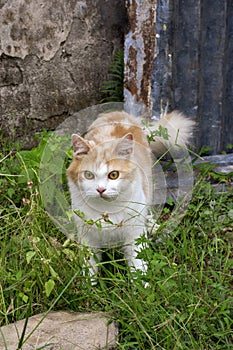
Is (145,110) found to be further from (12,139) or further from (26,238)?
(26,238)

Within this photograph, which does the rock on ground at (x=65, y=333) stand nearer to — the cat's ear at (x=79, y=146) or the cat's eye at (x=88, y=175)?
the cat's eye at (x=88, y=175)

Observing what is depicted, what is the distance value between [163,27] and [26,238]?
4.88 ft

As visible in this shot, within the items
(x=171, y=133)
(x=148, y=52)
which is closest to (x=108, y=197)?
(x=171, y=133)

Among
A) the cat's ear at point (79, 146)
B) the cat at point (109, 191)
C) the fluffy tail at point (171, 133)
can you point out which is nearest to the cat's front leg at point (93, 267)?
the cat at point (109, 191)

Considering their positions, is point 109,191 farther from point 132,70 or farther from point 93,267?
point 132,70

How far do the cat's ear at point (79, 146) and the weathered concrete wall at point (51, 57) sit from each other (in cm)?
112

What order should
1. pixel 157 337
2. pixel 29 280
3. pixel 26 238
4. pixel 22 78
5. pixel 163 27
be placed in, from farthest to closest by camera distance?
pixel 22 78, pixel 163 27, pixel 26 238, pixel 29 280, pixel 157 337

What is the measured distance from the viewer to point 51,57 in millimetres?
3539

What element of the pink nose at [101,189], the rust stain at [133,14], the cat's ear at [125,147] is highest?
the rust stain at [133,14]

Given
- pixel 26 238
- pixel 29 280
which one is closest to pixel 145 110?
pixel 26 238

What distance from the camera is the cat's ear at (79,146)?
7.94 ft

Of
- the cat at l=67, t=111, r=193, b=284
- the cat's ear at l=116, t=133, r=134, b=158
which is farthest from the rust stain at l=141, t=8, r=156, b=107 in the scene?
the cat's ear at l=116, t=133, r=134, b=158

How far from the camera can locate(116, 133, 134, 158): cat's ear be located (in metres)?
2.46

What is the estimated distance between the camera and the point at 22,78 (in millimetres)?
3494
